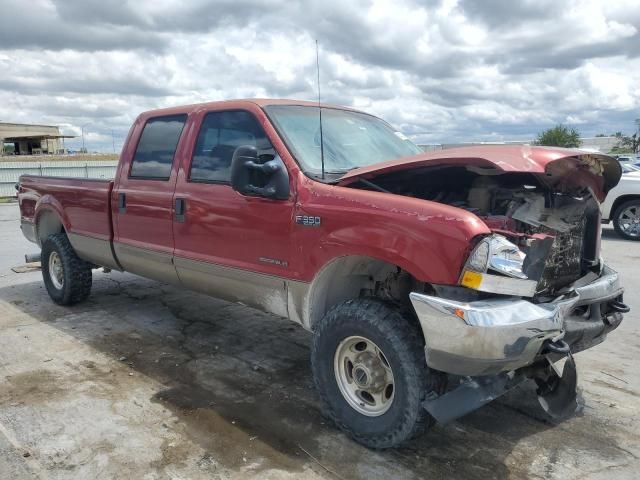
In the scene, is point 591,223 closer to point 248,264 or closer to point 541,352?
point 541,352

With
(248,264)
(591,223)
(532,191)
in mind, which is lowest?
(248,264)

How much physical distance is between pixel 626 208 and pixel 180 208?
9.88 meters

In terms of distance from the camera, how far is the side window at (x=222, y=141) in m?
4.05

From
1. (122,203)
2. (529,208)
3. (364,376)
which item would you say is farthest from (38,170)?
(529,208)

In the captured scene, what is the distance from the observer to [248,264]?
12.9 feet

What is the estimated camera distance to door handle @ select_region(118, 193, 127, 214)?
513cm

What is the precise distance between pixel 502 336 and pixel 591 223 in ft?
4.76

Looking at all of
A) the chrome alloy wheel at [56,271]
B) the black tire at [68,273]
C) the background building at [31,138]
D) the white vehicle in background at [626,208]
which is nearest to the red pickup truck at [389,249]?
the black tire at [68,273]

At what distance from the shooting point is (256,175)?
3582 mm

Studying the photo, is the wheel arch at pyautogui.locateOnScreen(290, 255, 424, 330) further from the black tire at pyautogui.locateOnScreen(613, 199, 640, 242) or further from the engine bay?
the black tire at pyautogui.locateOnScreen(613, 199, 640, 242)

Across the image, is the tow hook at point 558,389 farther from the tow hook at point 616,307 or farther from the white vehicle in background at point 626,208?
the white vehicle in background at point 626,208

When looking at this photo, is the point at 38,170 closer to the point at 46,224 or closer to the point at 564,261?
the point at 46,224

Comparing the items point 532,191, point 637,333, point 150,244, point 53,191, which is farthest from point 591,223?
point 53,191

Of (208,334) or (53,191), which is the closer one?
(208,334)
